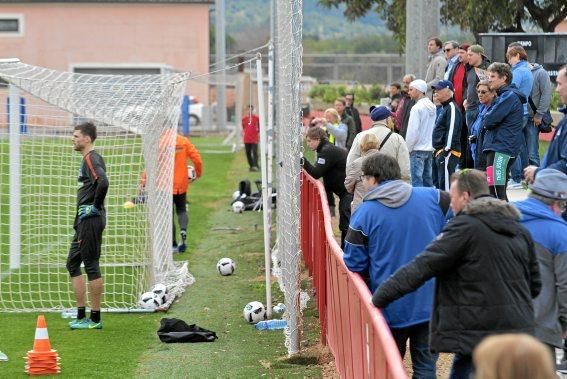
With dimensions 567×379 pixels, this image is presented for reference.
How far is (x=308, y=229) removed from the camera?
1462cm

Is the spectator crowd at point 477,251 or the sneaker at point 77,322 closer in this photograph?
the spectator crowd at point 477,251

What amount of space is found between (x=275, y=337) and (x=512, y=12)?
2124cm

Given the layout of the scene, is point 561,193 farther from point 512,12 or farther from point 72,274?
point 512,12

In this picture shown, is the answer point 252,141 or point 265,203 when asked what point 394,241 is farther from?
point 252,141

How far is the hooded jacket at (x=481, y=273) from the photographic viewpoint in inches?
235

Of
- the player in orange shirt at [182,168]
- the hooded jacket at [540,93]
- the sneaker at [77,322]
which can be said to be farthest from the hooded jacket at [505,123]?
the player in orange shirt at [182,168]

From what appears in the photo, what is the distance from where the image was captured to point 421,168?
14.2m

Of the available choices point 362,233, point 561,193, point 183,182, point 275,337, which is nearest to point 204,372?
point 275,337

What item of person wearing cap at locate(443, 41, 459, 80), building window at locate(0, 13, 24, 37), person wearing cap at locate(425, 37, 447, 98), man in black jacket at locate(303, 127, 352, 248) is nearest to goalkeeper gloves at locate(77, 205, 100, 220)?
man in black jacket at locate(303, 127, 352, 248)

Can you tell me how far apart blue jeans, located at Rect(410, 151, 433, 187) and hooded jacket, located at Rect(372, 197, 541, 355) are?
800 centimetres

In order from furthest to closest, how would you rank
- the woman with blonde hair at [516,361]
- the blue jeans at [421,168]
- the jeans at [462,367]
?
1. the blue jeans at [421,168]
2. the jeans at [462,367]
3. the woman with blonde hair at [516,361]

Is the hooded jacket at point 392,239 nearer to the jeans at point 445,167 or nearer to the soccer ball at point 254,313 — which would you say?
the soccer ball at point 254,313

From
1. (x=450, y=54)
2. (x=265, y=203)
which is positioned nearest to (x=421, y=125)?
(x=450, y=54)

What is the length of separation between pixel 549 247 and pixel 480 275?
0.69 metres
